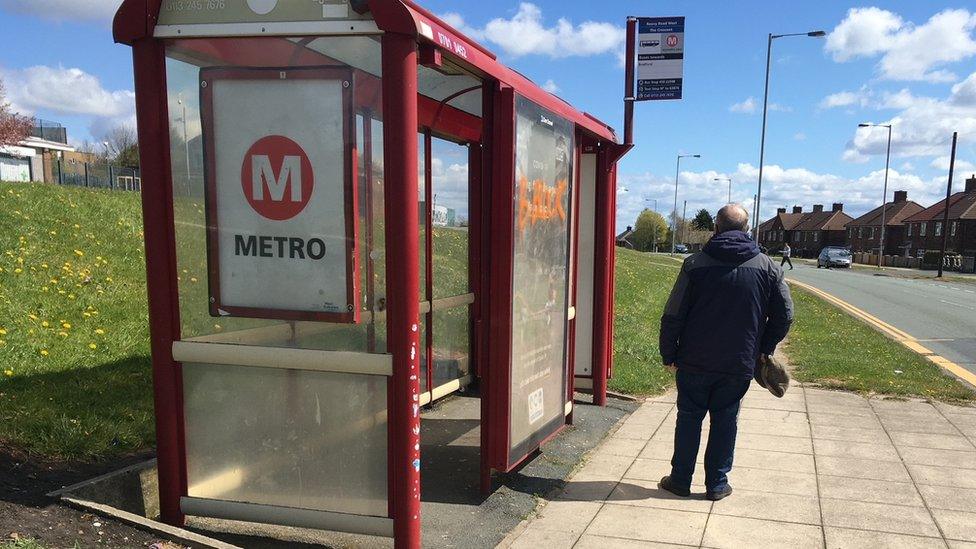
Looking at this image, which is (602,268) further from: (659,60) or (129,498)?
(129,498)

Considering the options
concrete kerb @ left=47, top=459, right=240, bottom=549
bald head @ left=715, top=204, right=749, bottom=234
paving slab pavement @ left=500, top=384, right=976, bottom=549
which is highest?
bald head @ left=715, top=204, right=749, bottom=234

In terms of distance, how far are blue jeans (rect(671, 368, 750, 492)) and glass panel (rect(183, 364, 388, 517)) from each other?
1914 millimetres

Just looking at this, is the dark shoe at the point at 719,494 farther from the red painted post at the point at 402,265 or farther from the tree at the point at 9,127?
the tree at the point at 9,127

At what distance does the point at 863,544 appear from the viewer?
3418mm

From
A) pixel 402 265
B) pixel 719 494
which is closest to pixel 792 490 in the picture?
pixel 719 494

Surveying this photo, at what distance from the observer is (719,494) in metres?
4.01

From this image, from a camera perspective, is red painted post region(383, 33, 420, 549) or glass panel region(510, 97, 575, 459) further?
glass panel region(510, 97, 575, 459)

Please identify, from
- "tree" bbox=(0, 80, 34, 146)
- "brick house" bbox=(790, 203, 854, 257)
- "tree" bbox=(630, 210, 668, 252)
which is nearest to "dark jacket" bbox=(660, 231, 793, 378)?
"tree" bbox=(0, 80, 34, 146)

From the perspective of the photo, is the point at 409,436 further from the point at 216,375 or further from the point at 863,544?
the point at 863,544

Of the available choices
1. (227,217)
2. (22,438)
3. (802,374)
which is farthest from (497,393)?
(802,374)

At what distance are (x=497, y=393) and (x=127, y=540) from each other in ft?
6.37

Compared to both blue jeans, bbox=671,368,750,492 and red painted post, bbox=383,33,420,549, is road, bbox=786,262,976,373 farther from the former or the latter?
red painted post, bbox=383,33,420,549

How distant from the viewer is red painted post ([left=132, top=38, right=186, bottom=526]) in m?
3.09

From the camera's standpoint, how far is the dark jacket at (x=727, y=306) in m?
3.79
